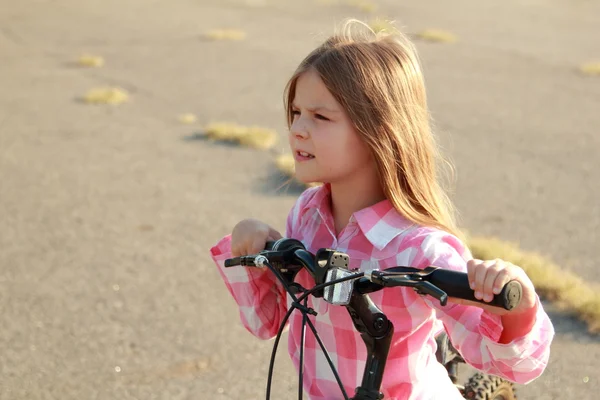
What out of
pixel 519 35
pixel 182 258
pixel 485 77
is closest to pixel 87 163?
pixel 182 258

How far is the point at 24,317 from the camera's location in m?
4.68

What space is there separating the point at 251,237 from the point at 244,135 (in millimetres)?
5850

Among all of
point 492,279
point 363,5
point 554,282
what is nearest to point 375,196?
point 492,279

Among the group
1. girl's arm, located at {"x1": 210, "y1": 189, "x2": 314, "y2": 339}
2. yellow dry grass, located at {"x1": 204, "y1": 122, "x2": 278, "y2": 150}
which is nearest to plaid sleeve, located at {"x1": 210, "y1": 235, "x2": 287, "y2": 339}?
girl's arm, located at {"x1": 210, "y1": 189, "x2": 314, "y2": 339}

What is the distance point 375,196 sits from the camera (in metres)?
2.34

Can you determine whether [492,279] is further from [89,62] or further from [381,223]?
[89,62]

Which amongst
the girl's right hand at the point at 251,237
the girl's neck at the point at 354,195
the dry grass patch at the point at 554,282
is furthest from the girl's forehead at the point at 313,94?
the dry grass patch at the point at 554,282

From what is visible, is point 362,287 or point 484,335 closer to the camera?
point 362,287

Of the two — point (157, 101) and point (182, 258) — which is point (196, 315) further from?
point (157, 101)

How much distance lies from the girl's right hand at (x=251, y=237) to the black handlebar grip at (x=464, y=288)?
619 mm

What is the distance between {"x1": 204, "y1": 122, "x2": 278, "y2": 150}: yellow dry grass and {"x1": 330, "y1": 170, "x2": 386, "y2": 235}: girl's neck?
18.2ft

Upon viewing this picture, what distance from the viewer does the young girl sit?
2.18 meters

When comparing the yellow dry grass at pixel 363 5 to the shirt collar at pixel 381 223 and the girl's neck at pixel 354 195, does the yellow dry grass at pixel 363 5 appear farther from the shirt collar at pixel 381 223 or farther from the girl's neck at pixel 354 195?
the shirt collar at pixel 381 223

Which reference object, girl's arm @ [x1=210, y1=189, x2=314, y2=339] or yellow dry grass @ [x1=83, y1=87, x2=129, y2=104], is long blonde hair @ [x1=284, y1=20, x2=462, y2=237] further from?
yellow dry grass @ [x1=83, y1=87, x2=129, y2=104]
